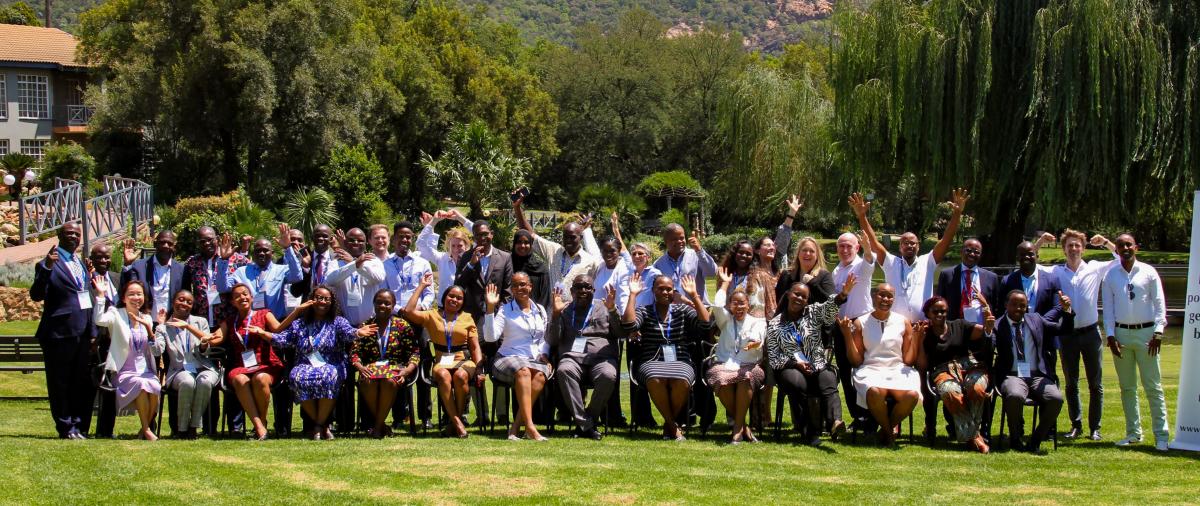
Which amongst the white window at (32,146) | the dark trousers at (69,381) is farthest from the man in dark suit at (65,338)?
the white window at (32,146)

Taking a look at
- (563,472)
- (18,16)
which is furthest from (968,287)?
(18,16)

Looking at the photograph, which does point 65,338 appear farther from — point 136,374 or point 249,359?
point 249,359

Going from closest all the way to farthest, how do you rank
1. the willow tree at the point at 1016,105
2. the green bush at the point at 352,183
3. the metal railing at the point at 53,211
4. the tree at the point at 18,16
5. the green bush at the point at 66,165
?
the willow tree at the point at 1016,105 < the metal railing at the point at 53,211 < the green bush at the point at 352,183 < the green bush at the point at 66,165 < the tree at the point at 18,16

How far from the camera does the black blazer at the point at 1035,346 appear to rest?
8.45m

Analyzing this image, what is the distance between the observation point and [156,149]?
37375mm

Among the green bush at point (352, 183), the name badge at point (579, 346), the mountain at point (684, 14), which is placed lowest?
the name badge at point (579, 346)

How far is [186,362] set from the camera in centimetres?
886

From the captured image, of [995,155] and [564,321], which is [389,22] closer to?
[995,155]

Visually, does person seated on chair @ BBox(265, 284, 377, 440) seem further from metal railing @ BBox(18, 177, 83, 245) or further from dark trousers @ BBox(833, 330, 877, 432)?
metal railing @ BBox(18, 177, 83, 245)

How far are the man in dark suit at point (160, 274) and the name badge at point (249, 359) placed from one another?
3.13ft

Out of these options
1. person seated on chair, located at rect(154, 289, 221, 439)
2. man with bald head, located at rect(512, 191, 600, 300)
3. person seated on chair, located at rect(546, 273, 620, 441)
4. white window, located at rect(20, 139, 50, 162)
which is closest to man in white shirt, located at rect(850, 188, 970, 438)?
person seated on chair, located at rect(546, 273, 620, 441)

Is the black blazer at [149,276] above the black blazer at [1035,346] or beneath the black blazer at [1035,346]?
above

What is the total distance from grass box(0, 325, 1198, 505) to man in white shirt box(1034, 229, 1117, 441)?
37 cm

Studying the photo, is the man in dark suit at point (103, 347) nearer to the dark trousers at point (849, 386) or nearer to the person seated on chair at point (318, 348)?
the person seated on chair at point (318, 348)
